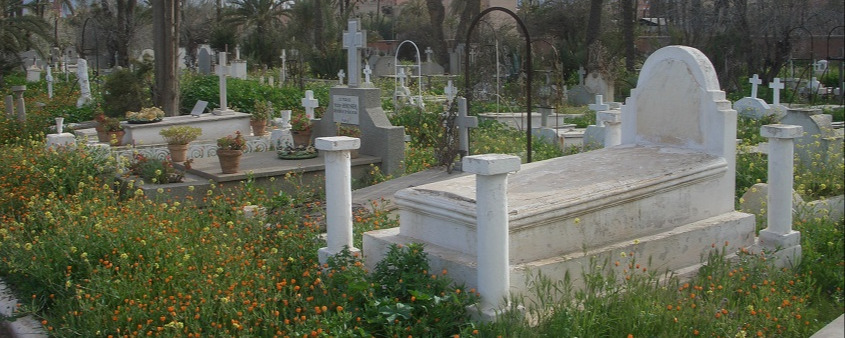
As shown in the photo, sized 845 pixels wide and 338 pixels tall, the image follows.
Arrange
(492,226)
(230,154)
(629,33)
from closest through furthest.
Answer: (492,226) < (230,154) < (629,33)

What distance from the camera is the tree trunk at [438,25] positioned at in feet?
105

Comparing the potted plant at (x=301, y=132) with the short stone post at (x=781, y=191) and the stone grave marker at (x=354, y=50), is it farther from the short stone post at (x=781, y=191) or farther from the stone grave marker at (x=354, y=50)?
the short stone post at (x=781, y=191)

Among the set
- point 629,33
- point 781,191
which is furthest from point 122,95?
point 629,33

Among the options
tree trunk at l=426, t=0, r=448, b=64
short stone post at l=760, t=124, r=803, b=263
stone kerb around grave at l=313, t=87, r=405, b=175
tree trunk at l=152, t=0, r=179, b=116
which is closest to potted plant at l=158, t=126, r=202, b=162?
stone kerb around grave at l=313, t=87, r=405, b=175

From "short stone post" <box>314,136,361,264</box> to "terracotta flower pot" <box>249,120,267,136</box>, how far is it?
8.39m

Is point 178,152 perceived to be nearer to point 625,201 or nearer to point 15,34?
point 625,201

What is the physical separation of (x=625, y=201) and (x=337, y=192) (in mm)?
1762

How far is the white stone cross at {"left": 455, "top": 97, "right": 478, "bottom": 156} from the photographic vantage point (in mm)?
9883

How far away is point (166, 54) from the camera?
1499 centimetres

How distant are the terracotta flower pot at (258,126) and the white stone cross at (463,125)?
15.2 ft

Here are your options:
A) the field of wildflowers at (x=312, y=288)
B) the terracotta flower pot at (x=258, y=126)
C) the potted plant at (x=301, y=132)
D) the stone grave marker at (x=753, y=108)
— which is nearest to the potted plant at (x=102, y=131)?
the terracotta flower pot at (x=258, y=126)

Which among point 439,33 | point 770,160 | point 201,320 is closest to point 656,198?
point 770,160

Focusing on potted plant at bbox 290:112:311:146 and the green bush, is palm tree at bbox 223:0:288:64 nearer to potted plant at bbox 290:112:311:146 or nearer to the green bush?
the green bush

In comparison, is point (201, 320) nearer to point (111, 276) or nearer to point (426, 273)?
point (111, 276)
